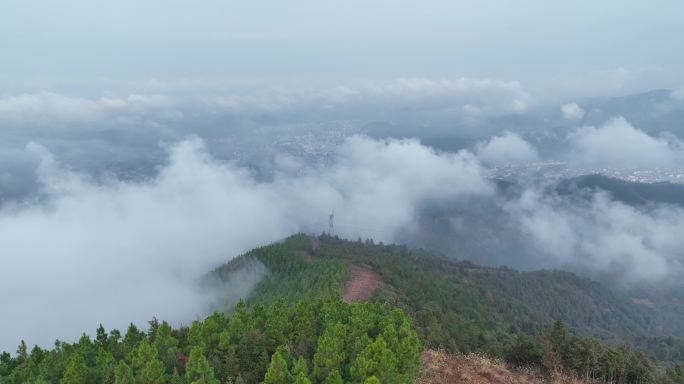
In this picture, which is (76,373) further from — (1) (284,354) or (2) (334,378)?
(2) (334,378)

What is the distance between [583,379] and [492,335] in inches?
1999

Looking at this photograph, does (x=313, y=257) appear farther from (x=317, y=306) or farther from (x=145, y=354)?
(x=145, y=354)

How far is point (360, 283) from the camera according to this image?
124 m

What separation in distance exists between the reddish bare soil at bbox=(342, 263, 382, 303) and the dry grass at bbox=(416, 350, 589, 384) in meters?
68.1

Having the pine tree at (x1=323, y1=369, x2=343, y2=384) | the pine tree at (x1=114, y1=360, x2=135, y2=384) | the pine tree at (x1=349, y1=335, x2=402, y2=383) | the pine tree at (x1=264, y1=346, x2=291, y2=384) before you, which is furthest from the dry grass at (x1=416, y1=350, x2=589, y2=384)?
the pine tree at (x1=114, y1=360, x2=135, y2=384)

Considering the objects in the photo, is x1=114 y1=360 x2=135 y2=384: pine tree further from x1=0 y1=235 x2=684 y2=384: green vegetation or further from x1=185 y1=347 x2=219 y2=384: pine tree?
x1=185 y1=347 x2=219 y2=384: pine tree

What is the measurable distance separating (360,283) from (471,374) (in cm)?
9370

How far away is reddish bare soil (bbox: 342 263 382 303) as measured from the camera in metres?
110

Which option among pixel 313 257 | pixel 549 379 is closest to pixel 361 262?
pixel 313 257

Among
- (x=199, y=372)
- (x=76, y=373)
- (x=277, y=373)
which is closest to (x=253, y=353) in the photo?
(x=199, y=372)

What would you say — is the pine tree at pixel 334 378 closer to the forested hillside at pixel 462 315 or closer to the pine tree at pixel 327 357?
the pine tree at pixel 327 357

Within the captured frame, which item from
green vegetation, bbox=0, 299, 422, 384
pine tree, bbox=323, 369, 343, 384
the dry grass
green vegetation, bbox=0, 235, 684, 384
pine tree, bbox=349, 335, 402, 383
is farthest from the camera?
the dry grass

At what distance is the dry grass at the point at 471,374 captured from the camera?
1187 inches

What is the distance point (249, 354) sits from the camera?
3228 cm
